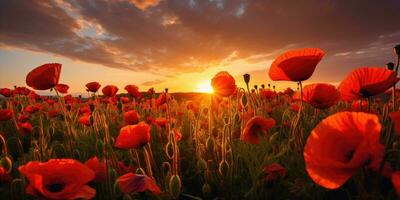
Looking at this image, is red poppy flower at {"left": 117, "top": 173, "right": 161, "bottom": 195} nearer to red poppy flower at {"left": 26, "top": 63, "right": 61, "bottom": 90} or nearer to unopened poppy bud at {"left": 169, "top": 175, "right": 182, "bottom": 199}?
unopened poppy bud at {"left": 169, "top": 175, "right": 182, "bottom": 199}

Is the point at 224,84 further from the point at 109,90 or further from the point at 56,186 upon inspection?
the point at 109,90

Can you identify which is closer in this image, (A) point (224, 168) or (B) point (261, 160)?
(A) point (224, 168)

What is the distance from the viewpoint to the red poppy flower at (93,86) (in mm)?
5759

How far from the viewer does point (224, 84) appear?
3.16 m

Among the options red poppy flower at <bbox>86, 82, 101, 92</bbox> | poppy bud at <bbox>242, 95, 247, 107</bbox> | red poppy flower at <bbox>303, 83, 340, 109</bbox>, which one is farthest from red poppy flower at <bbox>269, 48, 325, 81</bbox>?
red poppy flower at <bbox>86, 82, 101, 92</bbox>

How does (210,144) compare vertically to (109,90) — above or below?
below

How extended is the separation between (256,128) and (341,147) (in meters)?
1.49

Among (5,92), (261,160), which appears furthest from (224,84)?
(5,92)

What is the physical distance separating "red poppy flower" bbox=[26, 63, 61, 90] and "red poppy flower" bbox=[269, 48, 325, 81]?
200 cm

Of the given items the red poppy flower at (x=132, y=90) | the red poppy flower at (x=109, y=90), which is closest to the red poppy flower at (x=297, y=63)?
the red poppy flower at (x=109, y=90)

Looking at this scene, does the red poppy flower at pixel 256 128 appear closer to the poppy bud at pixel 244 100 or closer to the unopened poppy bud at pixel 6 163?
the poppy bud at pixel 244 100

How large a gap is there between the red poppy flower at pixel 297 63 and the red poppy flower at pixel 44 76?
200cm

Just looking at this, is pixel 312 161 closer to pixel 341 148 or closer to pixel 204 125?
pixel 341 148

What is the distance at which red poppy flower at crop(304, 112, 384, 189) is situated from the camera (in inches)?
46.0
